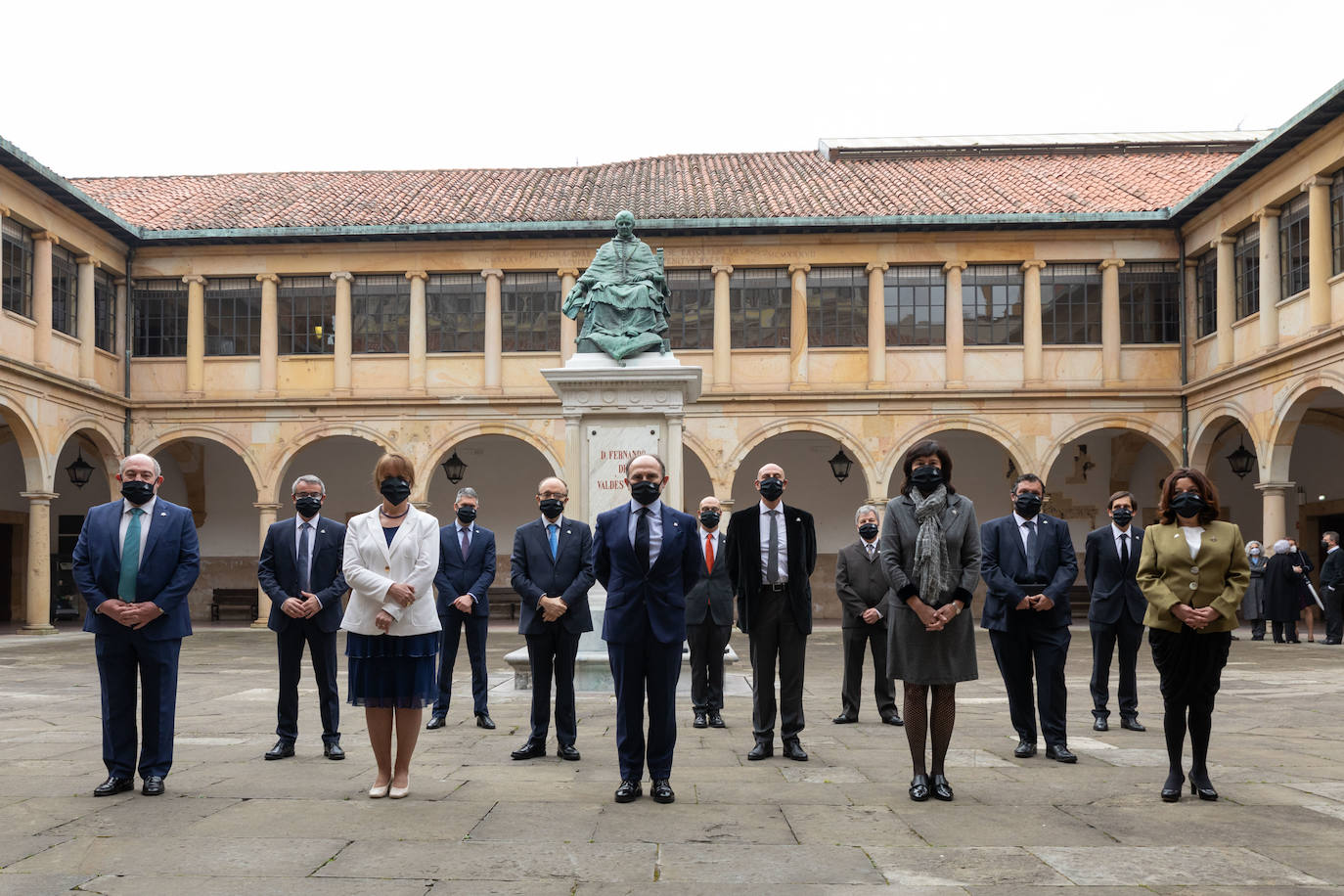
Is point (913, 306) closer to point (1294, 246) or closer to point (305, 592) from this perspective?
point (1294, 246)

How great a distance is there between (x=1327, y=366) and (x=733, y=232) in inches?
416

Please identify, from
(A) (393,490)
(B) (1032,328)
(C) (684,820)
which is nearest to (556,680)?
(A) (393,490)

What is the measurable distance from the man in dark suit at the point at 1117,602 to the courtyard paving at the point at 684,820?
1.23 feet

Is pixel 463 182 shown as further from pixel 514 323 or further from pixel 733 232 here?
pixel 733 232

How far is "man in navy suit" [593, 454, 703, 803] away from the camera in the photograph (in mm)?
5887

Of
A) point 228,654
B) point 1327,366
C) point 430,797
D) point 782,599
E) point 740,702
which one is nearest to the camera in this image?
point 430,797

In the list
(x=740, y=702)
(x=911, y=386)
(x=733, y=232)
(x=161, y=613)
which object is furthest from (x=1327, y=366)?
(x=161, y=613)

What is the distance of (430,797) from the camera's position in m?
5.73

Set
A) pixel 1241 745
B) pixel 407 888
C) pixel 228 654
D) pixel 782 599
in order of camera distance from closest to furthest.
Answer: pixel 407 888
pixel 782 599
pixel 1241 745
pixel 228 654

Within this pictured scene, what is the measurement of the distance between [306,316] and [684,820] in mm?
21228

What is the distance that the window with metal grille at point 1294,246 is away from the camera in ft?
64.7

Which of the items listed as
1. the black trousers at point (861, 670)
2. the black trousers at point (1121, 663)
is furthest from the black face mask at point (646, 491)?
the black trousers at point (1121, 663)

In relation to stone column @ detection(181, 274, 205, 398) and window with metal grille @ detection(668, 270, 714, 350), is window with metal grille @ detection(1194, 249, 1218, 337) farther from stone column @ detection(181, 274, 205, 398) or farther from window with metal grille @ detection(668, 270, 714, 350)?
stone column @ detection(181, 274, 205, 398)

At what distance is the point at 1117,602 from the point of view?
8.63 metres
